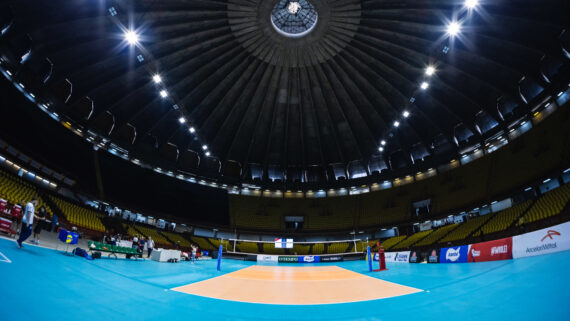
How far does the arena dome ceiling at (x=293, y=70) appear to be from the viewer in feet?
70.6

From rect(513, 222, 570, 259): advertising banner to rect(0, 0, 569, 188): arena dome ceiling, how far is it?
1888 centimetres

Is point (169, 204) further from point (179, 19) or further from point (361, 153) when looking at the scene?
point (361, 153)

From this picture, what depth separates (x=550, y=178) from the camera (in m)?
22.2

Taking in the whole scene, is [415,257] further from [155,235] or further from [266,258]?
[155,235]

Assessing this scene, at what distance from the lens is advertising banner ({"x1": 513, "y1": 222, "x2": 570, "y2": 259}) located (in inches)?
422

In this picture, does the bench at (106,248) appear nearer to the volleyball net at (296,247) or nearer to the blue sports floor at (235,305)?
the blue sports floor at (235,305)

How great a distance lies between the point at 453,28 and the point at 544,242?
1962cm

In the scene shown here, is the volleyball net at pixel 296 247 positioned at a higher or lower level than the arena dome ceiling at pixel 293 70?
lower

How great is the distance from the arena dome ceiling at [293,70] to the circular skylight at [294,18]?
151mm

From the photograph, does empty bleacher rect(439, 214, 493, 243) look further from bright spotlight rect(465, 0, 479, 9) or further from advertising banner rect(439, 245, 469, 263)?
bright spotlight rect(465, 0, 479, 9)

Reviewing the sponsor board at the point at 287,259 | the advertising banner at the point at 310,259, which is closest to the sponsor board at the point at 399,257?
the advertising banner at the point at 310,259

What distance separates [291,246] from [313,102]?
72.0 feet

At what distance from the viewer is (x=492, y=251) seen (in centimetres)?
1418

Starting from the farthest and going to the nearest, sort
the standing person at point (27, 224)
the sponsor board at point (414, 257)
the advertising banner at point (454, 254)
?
the sponsor board at point (414, 257), the advertising banner at point (454, 254), the standing person at point (27, 224)
